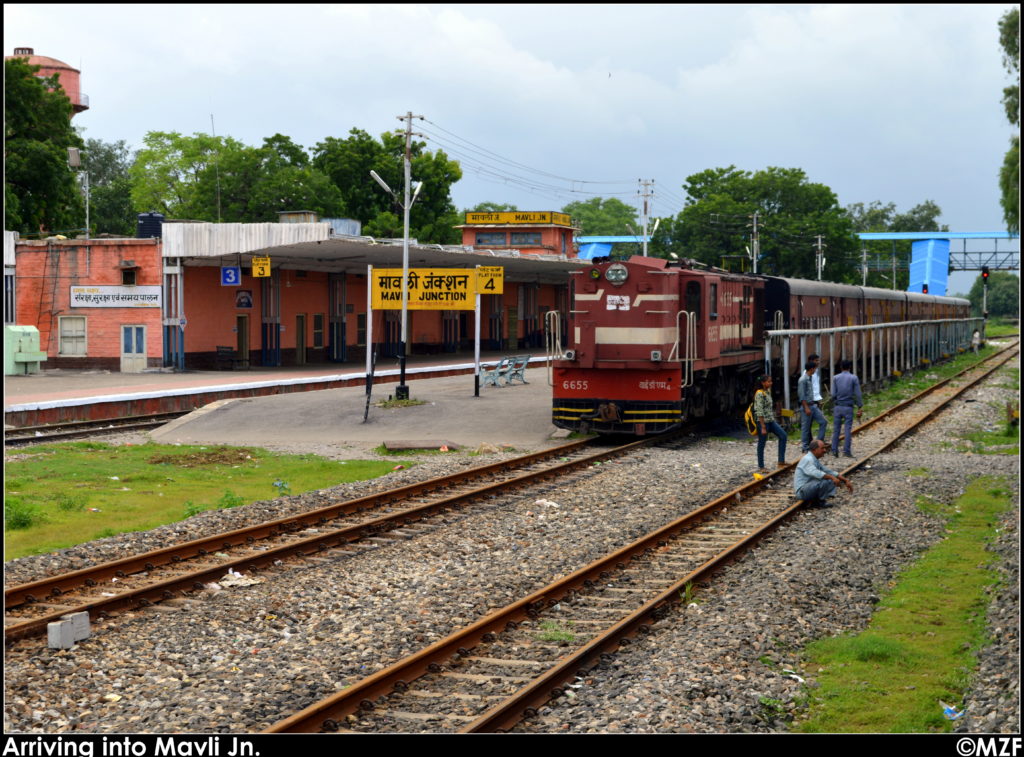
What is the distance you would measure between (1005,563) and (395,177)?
73.6 meters

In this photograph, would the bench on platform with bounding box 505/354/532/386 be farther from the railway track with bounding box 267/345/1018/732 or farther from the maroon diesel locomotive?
the railway track with bounding box 267/345/1018/732

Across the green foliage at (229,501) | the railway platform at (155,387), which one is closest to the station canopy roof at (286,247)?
the railway platform at (155,387)

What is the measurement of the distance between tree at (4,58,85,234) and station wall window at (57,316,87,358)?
45.5 ft

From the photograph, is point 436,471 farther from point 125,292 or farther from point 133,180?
point 133,180

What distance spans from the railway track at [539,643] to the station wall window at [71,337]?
108ft

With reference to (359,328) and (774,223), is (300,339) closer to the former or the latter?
(359,328)

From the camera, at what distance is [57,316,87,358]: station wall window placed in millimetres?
41750

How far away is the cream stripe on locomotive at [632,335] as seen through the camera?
21.3 meters

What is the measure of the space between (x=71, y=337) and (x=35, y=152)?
18.9 metres

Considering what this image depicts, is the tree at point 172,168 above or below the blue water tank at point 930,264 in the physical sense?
above

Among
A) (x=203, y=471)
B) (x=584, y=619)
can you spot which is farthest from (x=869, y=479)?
(x=203, y=471)

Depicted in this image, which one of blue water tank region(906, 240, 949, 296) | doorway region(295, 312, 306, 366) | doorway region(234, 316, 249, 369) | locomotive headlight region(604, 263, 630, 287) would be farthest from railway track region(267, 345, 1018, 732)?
blue water tank region(906, 240, 949, 296)

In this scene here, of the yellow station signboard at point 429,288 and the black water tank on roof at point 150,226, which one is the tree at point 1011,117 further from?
the black water tank on roof at point 150,226

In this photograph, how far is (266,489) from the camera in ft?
56.3
